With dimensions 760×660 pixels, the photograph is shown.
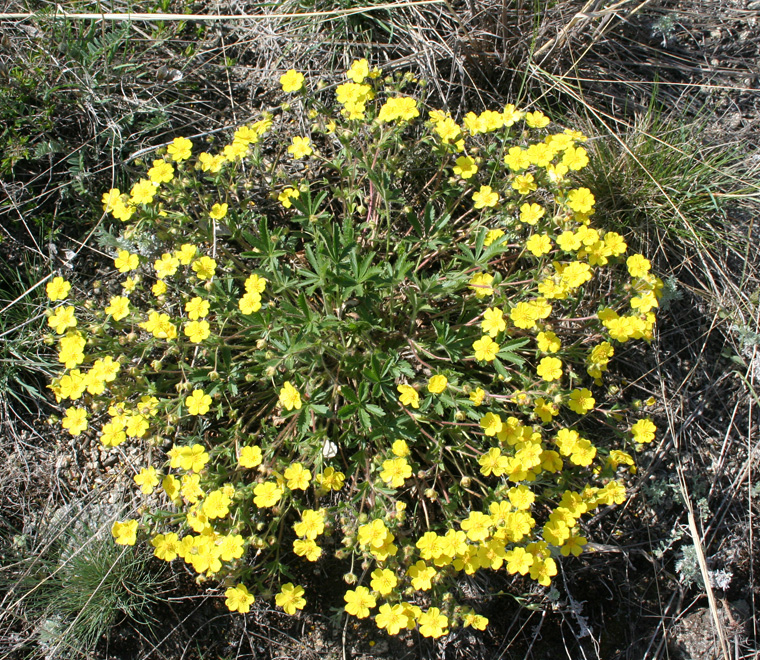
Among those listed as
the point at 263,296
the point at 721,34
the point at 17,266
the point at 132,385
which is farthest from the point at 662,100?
the point at 17,266

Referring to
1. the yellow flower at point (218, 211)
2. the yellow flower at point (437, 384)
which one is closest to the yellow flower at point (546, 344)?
the yellow flower at point (437, 384)

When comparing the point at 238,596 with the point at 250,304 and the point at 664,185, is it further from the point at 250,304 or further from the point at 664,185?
the point at 664,185

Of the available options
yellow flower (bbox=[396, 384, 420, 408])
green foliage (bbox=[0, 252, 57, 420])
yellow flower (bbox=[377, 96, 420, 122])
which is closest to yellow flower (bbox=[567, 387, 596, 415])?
yellow flower (bbox=[396, 384, 420, 408])

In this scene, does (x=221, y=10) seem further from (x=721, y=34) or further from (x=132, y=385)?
(x=721, y=34)

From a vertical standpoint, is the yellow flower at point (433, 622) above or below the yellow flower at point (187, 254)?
below

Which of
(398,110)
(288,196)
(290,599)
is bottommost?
(290,599)

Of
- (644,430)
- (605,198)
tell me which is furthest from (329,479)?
(605,198)

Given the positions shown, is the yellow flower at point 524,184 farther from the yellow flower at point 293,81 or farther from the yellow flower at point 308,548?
the yellow flower at point 308,548

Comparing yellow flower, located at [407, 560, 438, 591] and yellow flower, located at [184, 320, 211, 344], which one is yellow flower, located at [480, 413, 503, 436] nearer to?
yellow flower, located at [407, 560, 438, 591]
